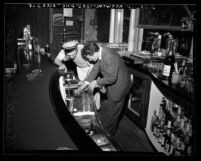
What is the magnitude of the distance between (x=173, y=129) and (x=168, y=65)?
2.01ft

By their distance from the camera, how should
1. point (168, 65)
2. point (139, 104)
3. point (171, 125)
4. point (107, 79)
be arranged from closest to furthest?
point (171, 125), point (107, 79), point (168, 65), point (139, 104)

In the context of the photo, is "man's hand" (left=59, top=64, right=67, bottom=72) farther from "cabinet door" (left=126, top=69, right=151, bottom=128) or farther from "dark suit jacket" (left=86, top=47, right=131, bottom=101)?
"cabinet door" (left=126, top=69, right=151, bottom=128)

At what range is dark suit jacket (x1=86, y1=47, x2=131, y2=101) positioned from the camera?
5.51 ft

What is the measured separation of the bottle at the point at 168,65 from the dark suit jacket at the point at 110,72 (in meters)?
0.39

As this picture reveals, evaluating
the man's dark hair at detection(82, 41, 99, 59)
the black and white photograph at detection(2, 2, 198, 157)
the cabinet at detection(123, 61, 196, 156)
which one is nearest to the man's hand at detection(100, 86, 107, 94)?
the black and white photograph at detection(2, 2, 198, 157)

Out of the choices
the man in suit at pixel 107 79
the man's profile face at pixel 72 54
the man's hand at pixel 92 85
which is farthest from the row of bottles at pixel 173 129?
the man's profile face at pixel 72 54

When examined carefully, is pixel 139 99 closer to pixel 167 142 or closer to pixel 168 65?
pixel 168 65

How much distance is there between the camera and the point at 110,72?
5.64ft

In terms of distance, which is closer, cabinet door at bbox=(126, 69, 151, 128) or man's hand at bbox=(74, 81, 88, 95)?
man's hand at bbox=(74, 81, 88, 95)

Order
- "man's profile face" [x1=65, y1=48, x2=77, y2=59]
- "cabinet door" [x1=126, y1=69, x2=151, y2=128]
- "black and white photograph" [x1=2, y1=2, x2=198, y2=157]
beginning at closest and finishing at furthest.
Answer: "black and white photograph" [x1=2, y1=2, x2=198, y2=157] < "man's profile face" [x1=65, y1=48, x2=77, y2=59] < "cabinet door" [x1=126, y1=69, x2=151, y2=128]

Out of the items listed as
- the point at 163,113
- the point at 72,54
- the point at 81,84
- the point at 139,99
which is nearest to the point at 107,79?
the point at 81,84

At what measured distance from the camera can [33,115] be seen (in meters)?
1.17

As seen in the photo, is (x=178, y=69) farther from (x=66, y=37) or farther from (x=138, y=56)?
(x=66, y=37)

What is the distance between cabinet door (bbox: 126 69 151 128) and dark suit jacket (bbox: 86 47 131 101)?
0.41 metres
